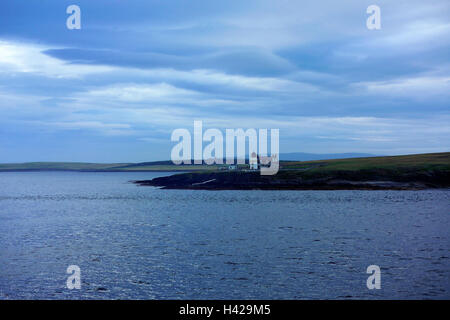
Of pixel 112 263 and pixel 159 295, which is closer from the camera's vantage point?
pixel 159 295

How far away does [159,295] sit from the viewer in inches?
1230

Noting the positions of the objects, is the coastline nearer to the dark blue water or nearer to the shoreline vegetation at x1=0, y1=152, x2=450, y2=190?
the shoreline vegetation at x1=0, y1=152, x2=450, y2=190

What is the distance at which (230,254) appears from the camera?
4403 centimetres

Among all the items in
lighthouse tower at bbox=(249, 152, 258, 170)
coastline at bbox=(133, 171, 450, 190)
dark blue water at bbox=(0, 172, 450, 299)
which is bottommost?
dark blue water at bbox=(0, 172, 450, 299)

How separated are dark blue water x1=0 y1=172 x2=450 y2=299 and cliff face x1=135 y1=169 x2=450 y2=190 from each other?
5125 centimetres

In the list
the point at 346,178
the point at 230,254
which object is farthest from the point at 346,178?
the point at 230,254

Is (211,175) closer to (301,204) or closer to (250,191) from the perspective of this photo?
(250,191)

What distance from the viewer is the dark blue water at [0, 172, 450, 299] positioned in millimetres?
32219

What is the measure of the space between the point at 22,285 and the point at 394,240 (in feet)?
125

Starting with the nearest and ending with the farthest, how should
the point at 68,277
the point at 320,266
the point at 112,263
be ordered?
the point at 68,277 → the point at 320,266 → the point at 112,263

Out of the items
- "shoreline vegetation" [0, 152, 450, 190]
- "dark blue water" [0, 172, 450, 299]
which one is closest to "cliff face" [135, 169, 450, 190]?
"shoreline vegetation" [0, 152, 450, 190]

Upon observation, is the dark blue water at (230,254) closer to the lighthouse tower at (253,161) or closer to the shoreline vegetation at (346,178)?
the shoreline vegetation at (346,178)
